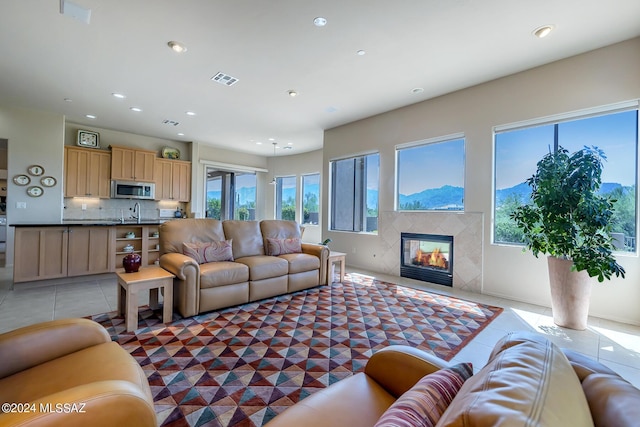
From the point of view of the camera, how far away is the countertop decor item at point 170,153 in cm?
730

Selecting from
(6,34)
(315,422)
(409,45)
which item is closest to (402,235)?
(409,45)

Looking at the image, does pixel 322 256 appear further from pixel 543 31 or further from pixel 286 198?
pixel 286 198

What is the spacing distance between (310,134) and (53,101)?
Answer: 15.7ft

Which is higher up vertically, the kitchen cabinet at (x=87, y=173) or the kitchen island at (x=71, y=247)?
the kitchen cabinet at (x=87, y=173)

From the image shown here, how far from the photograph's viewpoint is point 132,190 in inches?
259

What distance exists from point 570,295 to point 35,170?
8.49 meters

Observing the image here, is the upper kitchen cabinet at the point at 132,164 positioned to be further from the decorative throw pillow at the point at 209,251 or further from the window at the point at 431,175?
the window at the point at 431,175

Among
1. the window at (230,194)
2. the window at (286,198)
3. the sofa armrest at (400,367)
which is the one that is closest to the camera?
the sofa armrest at (400,367)

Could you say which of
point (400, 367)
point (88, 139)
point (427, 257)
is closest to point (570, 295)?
point (427, 257)

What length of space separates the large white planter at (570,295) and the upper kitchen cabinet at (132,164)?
308 inches

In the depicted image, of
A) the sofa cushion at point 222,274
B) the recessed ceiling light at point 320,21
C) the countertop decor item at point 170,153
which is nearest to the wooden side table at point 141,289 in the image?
the sofa cushion at point 222,274

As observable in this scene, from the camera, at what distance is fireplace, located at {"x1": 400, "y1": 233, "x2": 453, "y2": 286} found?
15.1 feet

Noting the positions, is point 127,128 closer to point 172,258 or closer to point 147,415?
point 172,258

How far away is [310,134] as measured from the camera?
270 inches
